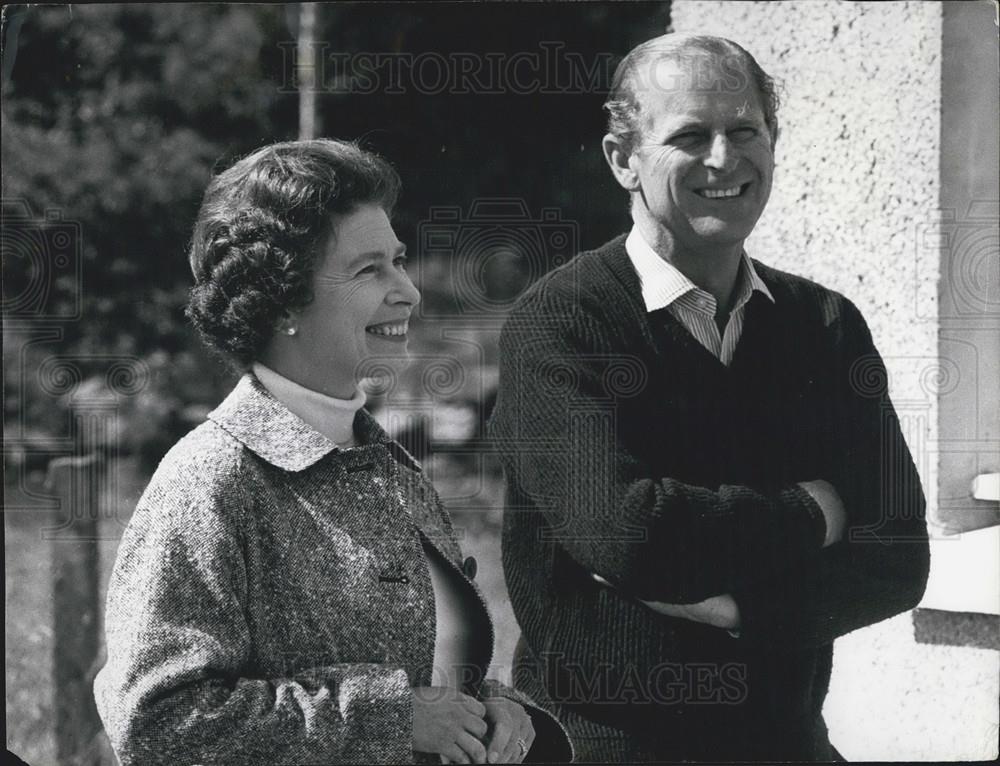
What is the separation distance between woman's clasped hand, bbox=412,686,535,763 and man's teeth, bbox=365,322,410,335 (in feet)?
2.39

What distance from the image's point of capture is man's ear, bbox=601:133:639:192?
105 inches

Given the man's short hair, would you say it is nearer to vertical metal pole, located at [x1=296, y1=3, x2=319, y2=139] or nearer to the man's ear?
the man's ear

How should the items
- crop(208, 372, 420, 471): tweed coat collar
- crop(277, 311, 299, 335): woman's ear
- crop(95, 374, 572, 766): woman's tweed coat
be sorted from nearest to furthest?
crop(95, 374, 572, 766): woman's tweed coat → crop(208, 372, 420, 471): tweed coat collar → crop(277, 311, 299, 335): woman's ear

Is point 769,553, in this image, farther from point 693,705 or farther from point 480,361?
point 480,361

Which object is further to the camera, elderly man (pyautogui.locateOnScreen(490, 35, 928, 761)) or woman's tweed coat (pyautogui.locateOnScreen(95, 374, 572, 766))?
elderly man (pyautogui.locateOnScreen(490, 35, 928, 761))

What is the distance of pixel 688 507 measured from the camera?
2.57 m

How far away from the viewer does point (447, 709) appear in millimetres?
2463

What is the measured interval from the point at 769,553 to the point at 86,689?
1.53 metres

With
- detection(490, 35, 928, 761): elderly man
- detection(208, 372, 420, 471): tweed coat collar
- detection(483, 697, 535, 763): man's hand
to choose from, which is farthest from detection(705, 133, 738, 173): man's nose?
detection(483, 697, 535, 763): man's hand

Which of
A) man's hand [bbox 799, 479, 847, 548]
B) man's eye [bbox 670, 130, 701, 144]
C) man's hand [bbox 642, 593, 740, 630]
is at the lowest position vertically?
man's hand [bbox 642, 593, 740, 630]

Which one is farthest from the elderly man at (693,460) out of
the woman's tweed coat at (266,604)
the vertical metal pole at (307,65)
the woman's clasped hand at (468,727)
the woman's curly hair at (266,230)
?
the vertical metal pole at (307,65)

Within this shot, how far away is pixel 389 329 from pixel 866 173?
1.09 metres

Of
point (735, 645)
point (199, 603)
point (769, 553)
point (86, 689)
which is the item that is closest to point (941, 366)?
point (769, 553)

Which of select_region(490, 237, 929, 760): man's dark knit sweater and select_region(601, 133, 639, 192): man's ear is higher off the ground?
select_region(601, 133, 639, 192): man's ear
